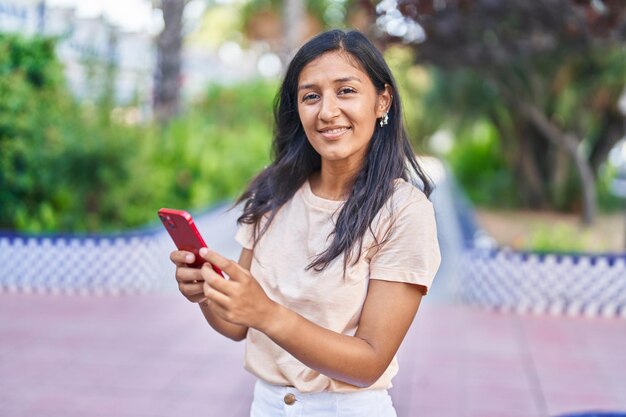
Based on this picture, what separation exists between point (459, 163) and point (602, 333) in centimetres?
1246

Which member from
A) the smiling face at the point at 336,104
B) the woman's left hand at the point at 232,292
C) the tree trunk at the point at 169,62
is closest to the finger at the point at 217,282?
the woman's left hand at the point at 232,292

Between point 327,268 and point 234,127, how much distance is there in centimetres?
1342

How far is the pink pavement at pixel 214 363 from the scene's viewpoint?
169 inches

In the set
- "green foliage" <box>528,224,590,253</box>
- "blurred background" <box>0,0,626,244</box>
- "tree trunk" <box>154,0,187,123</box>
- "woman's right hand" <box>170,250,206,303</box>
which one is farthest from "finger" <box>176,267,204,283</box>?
"tree trunk" <box>154,0,187,123</box>

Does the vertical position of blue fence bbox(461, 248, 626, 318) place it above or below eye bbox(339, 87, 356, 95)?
below

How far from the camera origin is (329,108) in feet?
5.09

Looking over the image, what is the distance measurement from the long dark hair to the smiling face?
0.02 meters

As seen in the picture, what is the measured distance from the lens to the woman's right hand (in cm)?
142

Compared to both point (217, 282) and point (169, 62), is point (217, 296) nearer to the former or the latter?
point (217, 282)

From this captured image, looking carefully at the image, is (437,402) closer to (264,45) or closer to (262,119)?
(262,119)

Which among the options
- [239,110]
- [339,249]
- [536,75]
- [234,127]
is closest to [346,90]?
[339,249]

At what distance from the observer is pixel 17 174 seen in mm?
7527

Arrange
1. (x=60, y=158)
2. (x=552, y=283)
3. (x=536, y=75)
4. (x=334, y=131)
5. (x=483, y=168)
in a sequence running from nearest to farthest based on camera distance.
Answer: (x=334, y=131) < (x=552, y=283) < (x=60, y=158) < (x=536, y=75) < (x=483, y=168)

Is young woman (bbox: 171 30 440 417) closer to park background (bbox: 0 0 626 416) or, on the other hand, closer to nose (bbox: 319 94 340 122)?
nose (bbox: 319 94 340 122)
